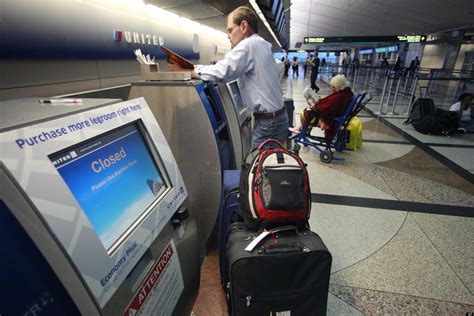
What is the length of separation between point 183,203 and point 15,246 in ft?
2.17

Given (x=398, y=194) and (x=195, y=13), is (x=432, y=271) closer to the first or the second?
(x=398, y=194)

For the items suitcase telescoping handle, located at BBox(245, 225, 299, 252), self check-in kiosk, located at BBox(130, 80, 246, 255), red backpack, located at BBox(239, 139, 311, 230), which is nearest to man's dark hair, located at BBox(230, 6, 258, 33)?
self check-in kiosk, located at BBox(130, 80, 246, 255)

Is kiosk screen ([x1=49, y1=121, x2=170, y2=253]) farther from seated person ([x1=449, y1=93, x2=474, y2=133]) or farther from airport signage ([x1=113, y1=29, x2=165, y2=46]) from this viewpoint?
seated person ([x1=449, y1=93, x2=474, y2=133])

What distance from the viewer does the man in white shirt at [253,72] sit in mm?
1963

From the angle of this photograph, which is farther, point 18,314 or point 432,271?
point 432,271

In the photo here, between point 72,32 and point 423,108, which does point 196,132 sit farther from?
point 423,108

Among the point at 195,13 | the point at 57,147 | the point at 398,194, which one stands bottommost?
the point at 398,194

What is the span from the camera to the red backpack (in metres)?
1.29

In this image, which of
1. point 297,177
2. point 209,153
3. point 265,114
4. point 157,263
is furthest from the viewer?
point 265,114

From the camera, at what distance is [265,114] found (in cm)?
227

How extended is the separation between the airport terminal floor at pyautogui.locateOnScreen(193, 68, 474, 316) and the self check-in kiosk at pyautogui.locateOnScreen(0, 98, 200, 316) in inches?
35.7

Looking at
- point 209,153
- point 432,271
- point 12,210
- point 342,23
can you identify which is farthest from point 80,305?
point 342,23

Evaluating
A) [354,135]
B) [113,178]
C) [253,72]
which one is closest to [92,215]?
[113,178]

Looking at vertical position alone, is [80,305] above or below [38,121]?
below
